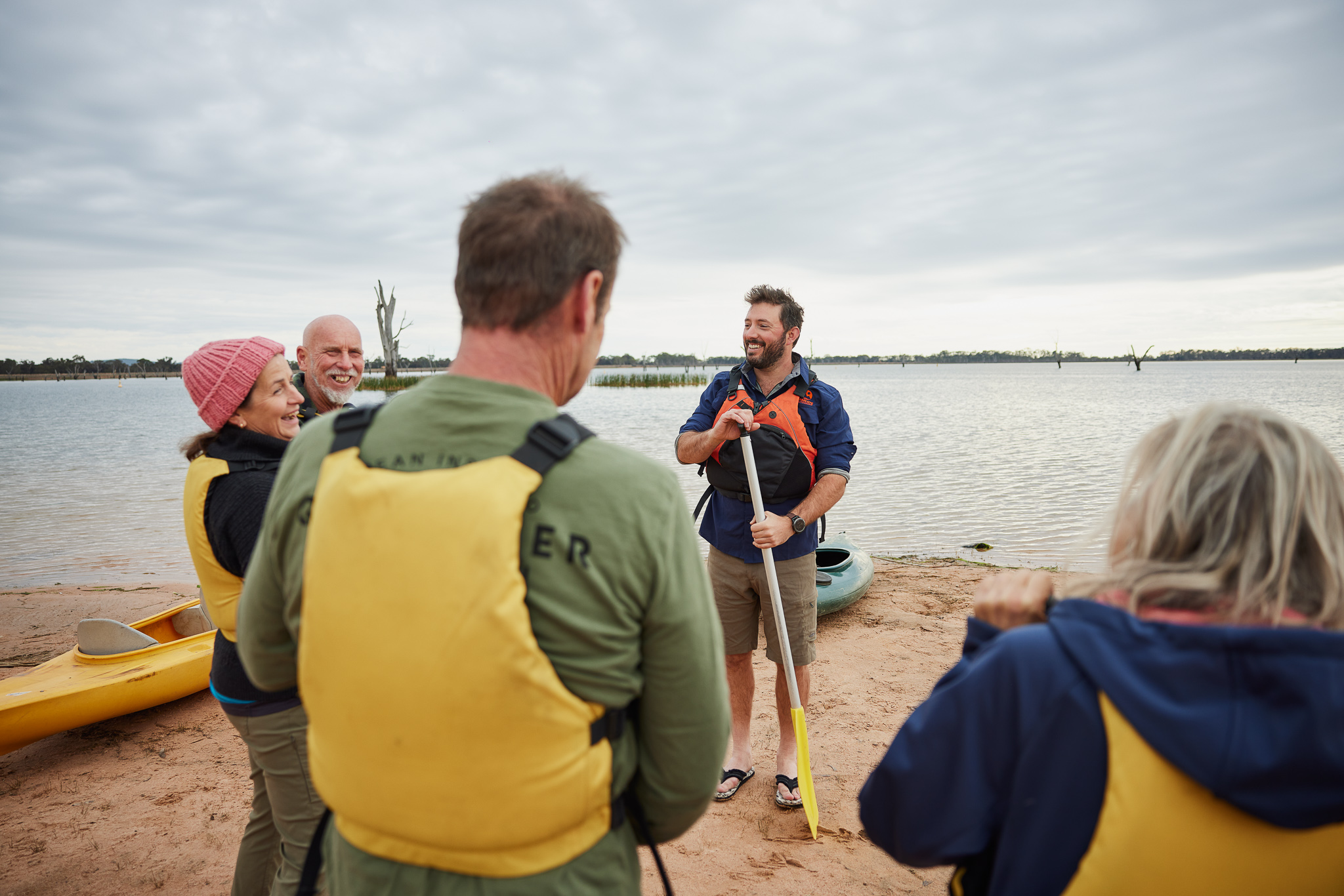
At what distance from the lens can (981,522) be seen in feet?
39.3

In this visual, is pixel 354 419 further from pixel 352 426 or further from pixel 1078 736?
pixel 1078 736

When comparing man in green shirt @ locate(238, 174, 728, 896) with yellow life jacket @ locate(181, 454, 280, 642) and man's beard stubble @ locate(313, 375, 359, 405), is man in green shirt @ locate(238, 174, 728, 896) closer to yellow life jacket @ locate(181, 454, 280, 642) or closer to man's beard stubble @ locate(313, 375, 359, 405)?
yellow life jacket @ locate(181, 454, 280, 642)

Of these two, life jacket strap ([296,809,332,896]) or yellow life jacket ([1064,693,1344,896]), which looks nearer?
yellow life jacket ([1064,693,1344,896])

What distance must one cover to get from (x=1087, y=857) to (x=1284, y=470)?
2.38 ft

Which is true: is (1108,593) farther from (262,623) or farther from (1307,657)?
(262,623)

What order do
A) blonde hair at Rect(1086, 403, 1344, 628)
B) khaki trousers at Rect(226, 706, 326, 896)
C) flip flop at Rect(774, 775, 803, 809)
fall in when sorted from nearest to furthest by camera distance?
blonde hair at Rect(1086, 403, 1344, 628) < khaki trousers at Rect(226, 706, 326, 896) < flip flop at Rect(774, 775, 803, 809)

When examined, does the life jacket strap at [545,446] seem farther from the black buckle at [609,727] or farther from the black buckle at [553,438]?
the black buckle at [609,727]

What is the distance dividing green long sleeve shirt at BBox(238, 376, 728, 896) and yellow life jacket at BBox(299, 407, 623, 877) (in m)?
0.03

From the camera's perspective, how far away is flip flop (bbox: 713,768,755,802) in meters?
3.91

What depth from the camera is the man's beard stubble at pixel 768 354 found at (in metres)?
3.97

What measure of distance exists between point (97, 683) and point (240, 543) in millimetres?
3703

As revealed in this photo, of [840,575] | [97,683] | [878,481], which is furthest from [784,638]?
[878,481]

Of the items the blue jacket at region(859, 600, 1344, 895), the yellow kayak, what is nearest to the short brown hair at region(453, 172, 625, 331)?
the blue jacket at region(859, 600, 1344, 895)

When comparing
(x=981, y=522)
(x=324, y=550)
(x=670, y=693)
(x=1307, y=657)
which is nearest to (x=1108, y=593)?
(x=1307, y=657)
